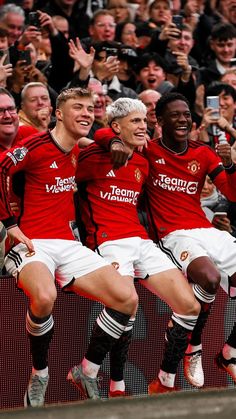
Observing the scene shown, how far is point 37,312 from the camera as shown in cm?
612

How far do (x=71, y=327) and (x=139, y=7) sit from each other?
26.9 ft

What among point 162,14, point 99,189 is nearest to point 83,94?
point 99,189

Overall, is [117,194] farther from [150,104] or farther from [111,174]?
[150,104]

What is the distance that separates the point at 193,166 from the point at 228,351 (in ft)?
4.84

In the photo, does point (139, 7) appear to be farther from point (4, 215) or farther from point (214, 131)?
point (4, 215)

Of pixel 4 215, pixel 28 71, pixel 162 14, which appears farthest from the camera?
pixel 162 14

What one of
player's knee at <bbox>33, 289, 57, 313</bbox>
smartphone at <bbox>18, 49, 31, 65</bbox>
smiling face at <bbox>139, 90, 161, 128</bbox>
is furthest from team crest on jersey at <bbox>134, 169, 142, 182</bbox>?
smartphone at <bbox>18, 49, 31, 65</bbox>

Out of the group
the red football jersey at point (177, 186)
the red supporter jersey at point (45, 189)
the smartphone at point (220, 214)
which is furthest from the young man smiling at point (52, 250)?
the smartphone at point (220, 214)

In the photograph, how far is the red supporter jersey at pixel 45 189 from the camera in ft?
21.4

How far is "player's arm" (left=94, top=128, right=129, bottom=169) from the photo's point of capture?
21.6 feet

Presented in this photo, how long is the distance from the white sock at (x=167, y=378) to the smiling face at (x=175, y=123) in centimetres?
179

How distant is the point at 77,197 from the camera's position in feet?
23.6

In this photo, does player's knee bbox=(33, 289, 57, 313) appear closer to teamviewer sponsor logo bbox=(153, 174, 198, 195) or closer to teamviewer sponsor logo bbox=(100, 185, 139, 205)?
teamviewer sponsor logo bbox=(100, 185, 139, 205)

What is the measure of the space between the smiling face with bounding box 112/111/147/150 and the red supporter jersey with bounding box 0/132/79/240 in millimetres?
621
